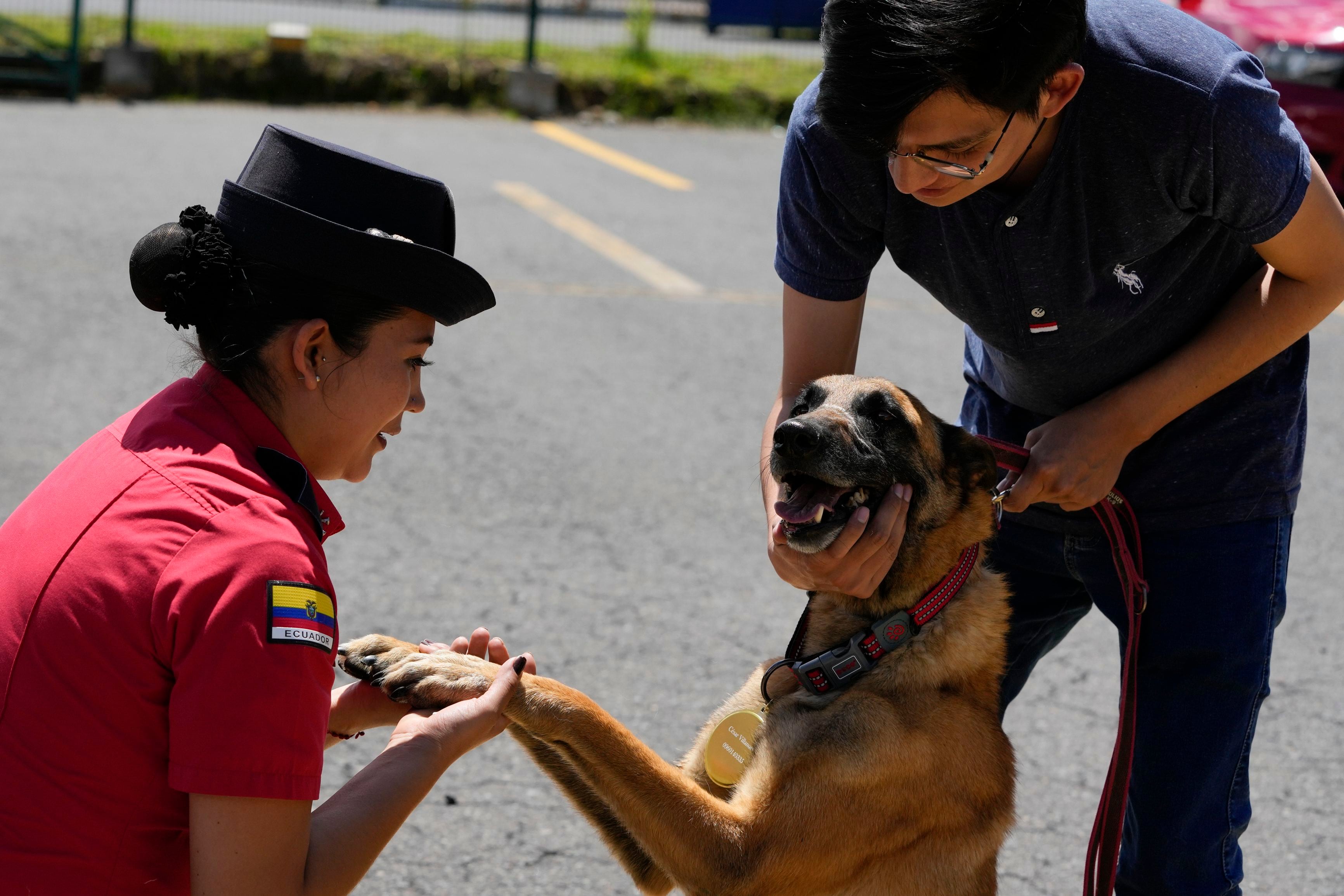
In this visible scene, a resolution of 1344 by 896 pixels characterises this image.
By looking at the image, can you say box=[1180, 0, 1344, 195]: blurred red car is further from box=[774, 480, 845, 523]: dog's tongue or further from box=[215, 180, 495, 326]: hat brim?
box=[215, 180, 495, 326]: hat brim

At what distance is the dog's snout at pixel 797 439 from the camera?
241 centimetres

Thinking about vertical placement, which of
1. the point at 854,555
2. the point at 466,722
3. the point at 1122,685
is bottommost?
the point at 1122,685

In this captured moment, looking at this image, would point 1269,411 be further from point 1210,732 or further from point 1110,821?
point 1110,821

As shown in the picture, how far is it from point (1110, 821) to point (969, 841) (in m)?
0.26

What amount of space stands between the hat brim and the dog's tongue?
916 millimetres

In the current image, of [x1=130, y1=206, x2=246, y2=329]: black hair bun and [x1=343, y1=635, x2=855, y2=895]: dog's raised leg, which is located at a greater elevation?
[x1=130, y1=206, x2=246, y2=329]: black hair bun

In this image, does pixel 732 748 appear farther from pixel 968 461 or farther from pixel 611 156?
pixel 611 156

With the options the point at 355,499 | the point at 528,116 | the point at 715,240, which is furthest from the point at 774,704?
the point at 528,116

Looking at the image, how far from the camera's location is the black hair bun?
1710mm

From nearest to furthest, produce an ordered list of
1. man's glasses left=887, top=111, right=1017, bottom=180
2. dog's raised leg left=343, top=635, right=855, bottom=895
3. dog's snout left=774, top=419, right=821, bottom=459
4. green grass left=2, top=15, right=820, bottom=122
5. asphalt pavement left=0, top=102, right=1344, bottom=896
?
man's glasses left=887, top=111, right=1017, bottom=180
dog's raised leg left=343, top=635, right=855, bottom=895
dog's snout left=774, top=419, right=821, bottom=459
asphalt pavement left=0, top=102, right=1344, bottom=896
green grass left=2, top=15, right=820, bottom=122

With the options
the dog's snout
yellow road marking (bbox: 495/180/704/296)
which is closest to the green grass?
Answer: yellow road marking (bbox: 495/180/704/296)

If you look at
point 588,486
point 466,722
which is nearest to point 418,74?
point 588,486

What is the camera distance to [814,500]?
2.52 meters

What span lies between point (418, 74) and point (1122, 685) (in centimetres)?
1211
